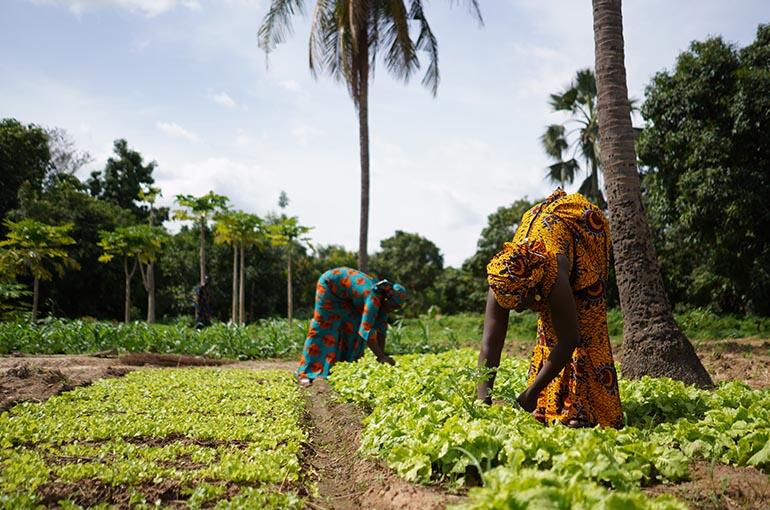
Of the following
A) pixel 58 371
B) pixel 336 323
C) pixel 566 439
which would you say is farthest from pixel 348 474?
pixel 58 371

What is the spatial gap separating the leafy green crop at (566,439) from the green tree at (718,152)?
1025 cm

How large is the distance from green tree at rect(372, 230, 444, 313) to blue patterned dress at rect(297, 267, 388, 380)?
29072 millimetres

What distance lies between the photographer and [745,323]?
13836 mm

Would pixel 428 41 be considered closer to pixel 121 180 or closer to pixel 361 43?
pixel 361 43

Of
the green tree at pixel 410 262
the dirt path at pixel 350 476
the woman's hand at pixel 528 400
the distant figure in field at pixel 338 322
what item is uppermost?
the green tree at pixel 410 262

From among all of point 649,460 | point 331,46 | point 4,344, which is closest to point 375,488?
point 649,460

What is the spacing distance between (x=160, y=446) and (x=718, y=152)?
13.3 m

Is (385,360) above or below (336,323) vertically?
below

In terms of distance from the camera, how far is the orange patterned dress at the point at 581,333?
3.60 m

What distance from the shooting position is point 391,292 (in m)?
6.67

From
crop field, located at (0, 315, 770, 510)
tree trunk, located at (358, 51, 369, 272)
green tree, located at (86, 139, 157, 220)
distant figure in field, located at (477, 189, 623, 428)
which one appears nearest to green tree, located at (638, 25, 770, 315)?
tree trunk, located at (358, 51, 369, 272)

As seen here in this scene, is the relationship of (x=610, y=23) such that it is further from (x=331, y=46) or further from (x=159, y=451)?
(x=331, y=46)

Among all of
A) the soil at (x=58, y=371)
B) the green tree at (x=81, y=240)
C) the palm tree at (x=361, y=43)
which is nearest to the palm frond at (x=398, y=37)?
the palm tree at (x=361, y=43)

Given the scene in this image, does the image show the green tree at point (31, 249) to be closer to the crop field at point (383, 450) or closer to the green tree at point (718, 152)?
the crop field at point (383, 450)
